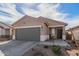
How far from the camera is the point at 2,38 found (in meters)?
3.09

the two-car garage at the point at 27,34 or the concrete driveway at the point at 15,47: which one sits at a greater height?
the two-car garage at the point at 27,34

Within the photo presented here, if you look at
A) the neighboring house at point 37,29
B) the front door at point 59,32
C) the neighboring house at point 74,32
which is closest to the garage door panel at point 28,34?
the neighboring house at point 37,29

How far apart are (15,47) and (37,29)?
50 cm

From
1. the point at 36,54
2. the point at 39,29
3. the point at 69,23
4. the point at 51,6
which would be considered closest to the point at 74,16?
the point at 69,23

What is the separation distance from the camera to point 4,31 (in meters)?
3.05

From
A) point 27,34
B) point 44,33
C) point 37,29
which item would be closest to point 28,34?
point 27,34

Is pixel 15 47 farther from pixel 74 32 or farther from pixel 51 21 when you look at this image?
pixel 74 32

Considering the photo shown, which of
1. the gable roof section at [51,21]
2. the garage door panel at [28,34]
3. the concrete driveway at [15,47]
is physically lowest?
the concrete driveway at [15,47]

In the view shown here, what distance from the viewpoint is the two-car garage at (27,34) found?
3.09 m

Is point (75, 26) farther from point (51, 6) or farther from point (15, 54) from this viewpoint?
point (15, 54)

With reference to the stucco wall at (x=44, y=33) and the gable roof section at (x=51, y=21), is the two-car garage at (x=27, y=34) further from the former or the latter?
the gable roof section at (x=51, y=21)

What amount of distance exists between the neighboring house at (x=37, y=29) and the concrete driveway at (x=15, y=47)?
7 centimetres

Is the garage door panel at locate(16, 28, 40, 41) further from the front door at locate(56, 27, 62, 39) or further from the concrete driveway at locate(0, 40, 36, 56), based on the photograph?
the front door at locate(56, 27, 62, 39)

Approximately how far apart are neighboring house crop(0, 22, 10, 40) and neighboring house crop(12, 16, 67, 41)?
4.1 inches
